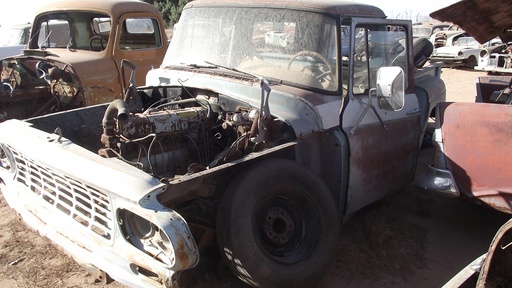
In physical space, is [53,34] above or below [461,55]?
above

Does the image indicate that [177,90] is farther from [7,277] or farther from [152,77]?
[7,277]

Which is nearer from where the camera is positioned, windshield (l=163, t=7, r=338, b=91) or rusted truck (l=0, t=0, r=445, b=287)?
rusted truck (l=0, t=0, r=445, b=287)

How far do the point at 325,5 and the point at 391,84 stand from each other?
2.86ft

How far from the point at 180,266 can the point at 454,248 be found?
2.72 m

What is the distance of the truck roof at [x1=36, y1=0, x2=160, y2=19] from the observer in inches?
266

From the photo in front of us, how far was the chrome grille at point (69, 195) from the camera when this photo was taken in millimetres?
2643

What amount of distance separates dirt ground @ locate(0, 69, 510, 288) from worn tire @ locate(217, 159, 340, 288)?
336mm

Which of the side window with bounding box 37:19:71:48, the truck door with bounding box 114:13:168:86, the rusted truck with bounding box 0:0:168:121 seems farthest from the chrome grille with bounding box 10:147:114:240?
the side window with bounding box 37:19:71:48

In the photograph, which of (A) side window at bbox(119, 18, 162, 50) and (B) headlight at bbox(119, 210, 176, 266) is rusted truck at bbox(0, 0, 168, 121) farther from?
(B) headlight at bbox(119, 210, 176, 266)

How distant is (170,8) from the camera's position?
1110 inches

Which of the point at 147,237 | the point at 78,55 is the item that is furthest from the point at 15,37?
the point at 147,237

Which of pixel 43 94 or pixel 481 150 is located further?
pixel 43 94

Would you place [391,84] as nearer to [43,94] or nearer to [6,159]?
[6,159]

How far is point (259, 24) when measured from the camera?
392cm
